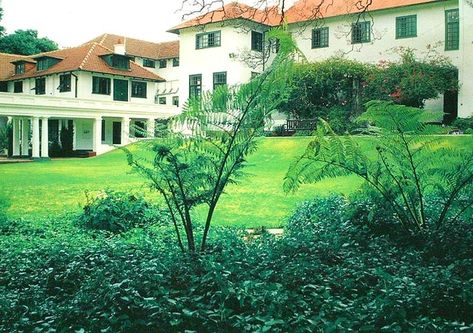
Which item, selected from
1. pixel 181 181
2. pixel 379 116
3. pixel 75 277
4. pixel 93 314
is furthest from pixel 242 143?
pixel 93 314

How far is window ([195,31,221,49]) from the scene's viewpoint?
2591 centimetres

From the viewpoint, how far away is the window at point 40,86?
24062mm

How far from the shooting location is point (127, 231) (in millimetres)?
6680

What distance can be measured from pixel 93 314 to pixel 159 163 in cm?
180

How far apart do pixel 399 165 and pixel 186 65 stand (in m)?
23.2

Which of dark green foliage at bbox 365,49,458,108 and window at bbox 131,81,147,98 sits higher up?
window at bbox 131,81,147,98

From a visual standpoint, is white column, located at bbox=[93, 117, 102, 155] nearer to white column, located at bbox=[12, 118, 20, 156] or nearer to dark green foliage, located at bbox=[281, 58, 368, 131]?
white column, located at bbox=[12, 118, 20, 156]

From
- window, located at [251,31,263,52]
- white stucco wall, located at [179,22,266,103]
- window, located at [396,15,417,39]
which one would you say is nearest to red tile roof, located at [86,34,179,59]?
white stucco wall, located at [179,22,266,103]

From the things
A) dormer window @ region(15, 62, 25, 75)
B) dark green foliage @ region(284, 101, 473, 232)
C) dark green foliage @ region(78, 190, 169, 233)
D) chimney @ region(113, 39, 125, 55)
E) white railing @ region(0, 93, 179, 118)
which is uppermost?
chimney @ region(113, 39, 125, 55)

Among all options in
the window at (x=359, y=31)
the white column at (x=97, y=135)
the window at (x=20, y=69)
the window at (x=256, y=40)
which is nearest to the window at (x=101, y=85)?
the white column at (x=97, y=135)

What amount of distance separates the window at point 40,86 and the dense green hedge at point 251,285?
67.7ft

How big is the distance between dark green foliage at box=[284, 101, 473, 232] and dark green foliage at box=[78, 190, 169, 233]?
9.23 ft

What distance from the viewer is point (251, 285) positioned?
126 inches

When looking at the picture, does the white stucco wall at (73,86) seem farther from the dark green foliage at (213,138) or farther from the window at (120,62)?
the dark green foliage at (213,138)
